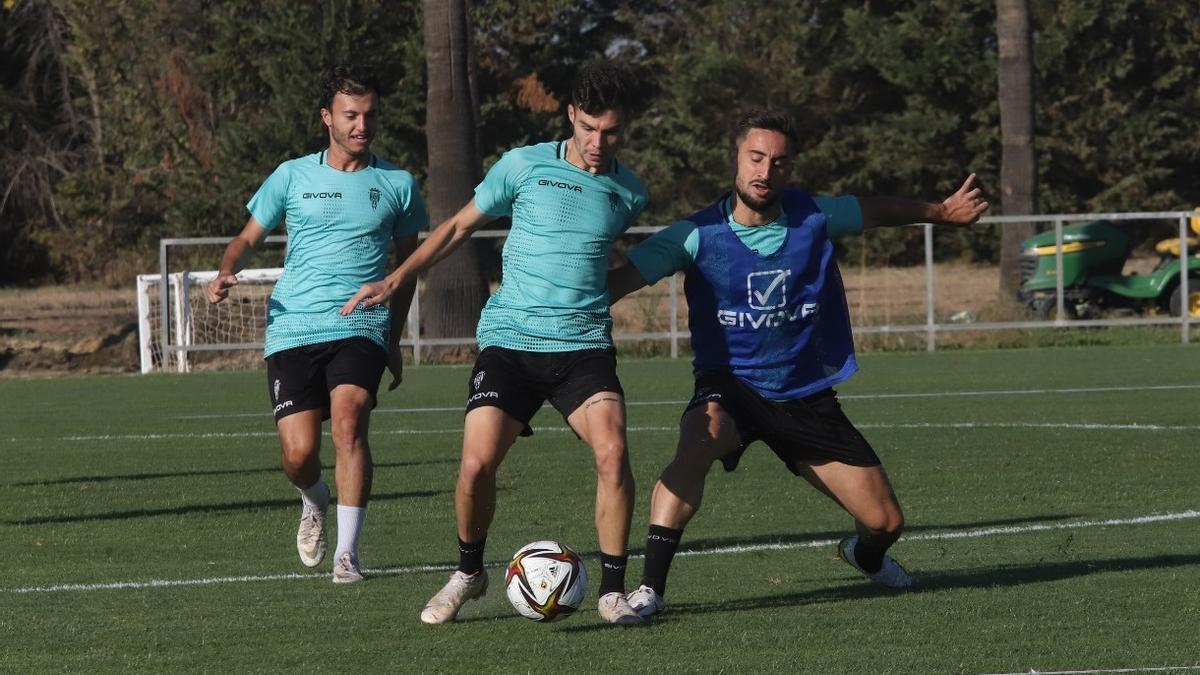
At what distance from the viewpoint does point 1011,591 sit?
7.23 meters

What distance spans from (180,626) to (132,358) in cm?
2128

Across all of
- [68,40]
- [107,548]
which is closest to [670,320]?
[107,548]

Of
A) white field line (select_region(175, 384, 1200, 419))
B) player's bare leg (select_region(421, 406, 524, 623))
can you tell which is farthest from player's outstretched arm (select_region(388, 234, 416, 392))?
white field line (select_region(175, 384, 1200, 419))

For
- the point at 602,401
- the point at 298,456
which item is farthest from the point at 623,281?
the point at 298,456

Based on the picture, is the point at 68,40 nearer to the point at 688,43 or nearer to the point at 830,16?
the point at 688,43

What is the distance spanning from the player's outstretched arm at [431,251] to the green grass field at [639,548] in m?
1.13

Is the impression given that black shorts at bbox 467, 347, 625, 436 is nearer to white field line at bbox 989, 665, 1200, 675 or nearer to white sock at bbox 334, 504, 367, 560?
white sock at bbox 334, 504, 367, 560

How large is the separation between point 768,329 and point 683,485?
64cm

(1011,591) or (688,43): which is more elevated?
(688,43)

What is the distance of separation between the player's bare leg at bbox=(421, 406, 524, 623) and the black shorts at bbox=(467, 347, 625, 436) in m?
0.05

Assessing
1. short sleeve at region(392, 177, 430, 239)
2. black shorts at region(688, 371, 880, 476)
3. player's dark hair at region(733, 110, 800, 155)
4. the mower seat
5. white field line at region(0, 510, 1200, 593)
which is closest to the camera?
player's dark hair at region(733, 110, 800, 155)

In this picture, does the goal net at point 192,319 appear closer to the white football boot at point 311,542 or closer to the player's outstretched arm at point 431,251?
the white football boot at point 311,542

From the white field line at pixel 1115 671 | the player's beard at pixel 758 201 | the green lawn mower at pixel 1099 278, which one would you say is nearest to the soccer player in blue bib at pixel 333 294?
the player's beard at pixel 758 201

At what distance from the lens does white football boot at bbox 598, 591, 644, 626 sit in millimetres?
6641
